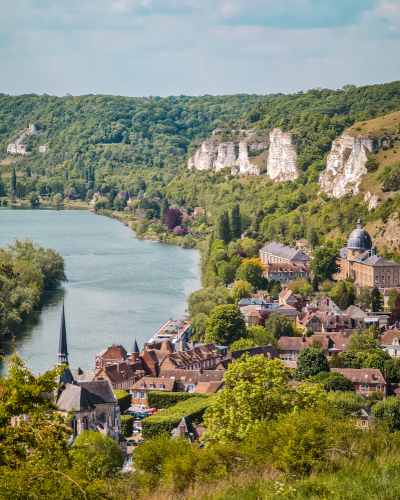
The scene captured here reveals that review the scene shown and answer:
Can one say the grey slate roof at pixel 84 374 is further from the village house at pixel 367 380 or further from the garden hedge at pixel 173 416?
the village house at pixel 367 380

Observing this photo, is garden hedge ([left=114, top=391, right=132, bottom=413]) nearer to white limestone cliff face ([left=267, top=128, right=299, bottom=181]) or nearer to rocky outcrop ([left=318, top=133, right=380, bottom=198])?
rocky outcrop ([left=318, top=133, right=380, bottom=198])

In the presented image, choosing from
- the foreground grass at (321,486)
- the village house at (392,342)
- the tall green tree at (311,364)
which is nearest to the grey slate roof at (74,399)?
the foreground grass at (321,486)

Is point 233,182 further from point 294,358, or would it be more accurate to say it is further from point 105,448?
point 105,448

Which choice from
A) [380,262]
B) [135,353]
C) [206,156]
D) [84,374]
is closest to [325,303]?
[380,262]

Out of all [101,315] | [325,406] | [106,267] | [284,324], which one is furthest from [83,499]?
[106,267]

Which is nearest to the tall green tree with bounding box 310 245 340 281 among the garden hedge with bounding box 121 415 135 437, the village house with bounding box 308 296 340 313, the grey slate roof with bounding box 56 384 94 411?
the village house with bounding box 308 296 340 313

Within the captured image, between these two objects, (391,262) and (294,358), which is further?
(391,262)
